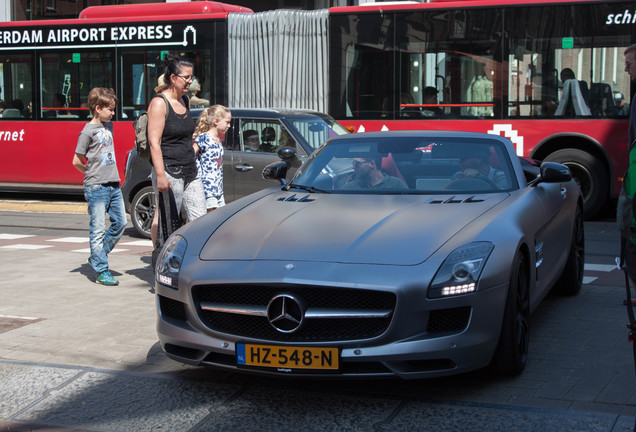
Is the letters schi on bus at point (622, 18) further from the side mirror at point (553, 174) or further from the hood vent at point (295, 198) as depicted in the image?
the hood vent at point (295, 198)

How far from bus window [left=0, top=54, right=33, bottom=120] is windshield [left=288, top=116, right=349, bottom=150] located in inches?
275

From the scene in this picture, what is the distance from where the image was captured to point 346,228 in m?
5.08

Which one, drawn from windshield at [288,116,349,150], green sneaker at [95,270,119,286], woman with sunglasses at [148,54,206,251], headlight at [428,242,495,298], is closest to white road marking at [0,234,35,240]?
windshield at [288,116,349,150]

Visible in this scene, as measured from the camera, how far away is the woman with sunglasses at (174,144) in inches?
278

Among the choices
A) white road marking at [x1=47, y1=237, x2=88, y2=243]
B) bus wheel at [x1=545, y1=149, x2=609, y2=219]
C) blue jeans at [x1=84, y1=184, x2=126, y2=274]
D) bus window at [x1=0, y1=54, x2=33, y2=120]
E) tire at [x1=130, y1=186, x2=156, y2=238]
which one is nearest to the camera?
blue jeans at [x1=84, y1=184, x2=126, y2=274]

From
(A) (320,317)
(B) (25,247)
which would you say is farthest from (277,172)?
(B) (25,247)

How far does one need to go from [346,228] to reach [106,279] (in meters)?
3.70

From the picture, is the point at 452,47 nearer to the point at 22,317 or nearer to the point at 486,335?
the point at 22,317

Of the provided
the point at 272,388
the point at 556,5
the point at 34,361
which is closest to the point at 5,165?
the point at 556,5

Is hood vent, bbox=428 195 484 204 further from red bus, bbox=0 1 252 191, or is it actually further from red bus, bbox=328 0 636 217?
red bus, bbox=0 1 252 191

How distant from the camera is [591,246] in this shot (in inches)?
420

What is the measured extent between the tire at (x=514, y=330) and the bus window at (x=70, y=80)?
1170cm

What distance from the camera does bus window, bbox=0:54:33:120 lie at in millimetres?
16188

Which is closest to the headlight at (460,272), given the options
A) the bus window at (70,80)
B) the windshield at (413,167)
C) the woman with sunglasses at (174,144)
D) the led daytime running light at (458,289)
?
the led daytime running light at (458,289)
